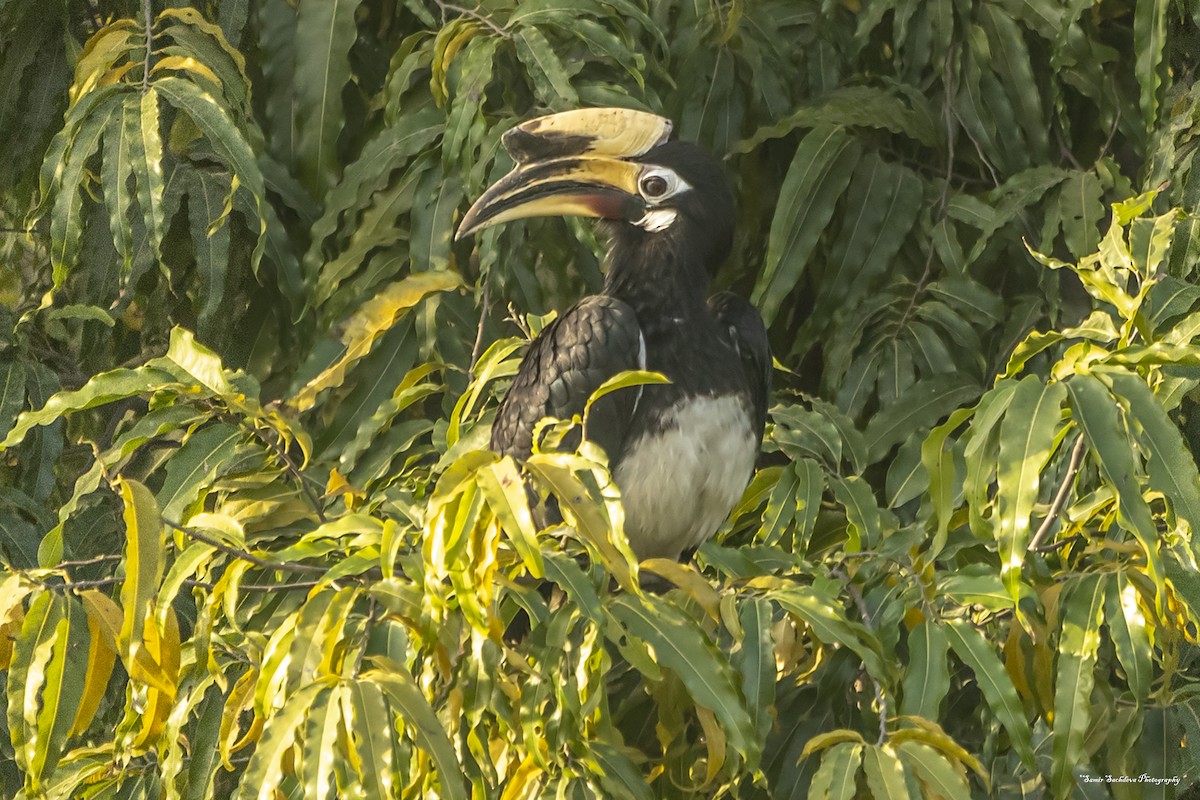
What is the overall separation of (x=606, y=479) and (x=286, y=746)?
1.26 ft

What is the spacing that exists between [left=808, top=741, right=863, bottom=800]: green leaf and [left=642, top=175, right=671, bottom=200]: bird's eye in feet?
4.58

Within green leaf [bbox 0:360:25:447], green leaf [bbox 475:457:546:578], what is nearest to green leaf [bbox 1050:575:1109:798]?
green leaf [bbox 475:457:546:578]

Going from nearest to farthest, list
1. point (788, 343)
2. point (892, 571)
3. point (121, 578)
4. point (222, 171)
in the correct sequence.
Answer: point (121, 578)
point (892, 571)
point (222, 171)
point (788, 343)

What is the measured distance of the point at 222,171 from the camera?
2.90 metres

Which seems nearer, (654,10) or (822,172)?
(822,172)

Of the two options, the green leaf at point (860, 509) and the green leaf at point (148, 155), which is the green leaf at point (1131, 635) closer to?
the green leaf at point (860, 509)

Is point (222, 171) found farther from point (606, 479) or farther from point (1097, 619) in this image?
point (1097, 619)

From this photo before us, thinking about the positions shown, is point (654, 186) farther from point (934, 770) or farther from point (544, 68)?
point (934, 770)

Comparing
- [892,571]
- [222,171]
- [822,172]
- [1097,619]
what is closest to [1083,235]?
[822,172]

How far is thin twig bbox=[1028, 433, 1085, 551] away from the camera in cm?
176

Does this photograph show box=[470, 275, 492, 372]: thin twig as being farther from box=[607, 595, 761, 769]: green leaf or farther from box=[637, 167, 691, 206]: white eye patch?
box=[607, 595, 761, 769]: green leaf

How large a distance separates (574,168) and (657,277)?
235 millimetres

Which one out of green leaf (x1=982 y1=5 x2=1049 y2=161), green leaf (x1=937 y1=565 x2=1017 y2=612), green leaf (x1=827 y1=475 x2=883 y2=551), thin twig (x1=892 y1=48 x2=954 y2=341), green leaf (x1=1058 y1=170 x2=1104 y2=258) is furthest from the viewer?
green leaf (x1=982 y1=5 x2=1049 y2=161)

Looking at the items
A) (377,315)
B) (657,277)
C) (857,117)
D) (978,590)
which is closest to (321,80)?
(657,277)
